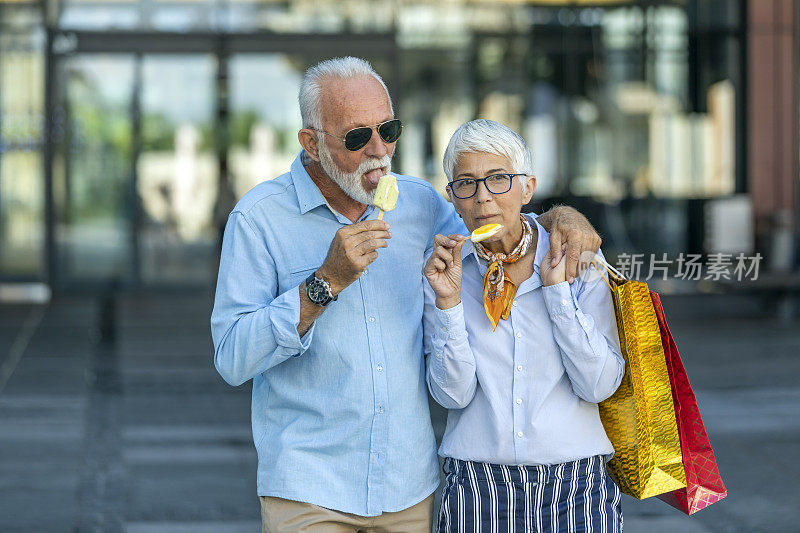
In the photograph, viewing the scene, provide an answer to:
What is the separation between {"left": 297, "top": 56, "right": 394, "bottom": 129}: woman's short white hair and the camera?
2.82 m

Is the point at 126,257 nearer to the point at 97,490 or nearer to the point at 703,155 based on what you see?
the point at 703,155

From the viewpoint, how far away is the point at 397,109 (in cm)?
1617

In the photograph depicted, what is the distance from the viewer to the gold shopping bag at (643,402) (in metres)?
2.80

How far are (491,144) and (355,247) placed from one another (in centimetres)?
52

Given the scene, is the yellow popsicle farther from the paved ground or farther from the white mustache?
the paved ground

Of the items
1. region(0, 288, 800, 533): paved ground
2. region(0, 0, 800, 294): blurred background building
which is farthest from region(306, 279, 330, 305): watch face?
region(0, 0, 800, 294): blurred background building

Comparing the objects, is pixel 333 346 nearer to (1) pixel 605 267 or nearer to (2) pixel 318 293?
(2) pixel 318 293

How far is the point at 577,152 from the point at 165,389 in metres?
10.1

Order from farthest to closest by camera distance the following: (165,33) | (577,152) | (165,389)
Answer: (577,152), (165,33), (165,389)

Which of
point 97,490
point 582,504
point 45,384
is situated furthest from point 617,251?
point 582,504

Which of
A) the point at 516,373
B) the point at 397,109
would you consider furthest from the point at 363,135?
the point at 397,109

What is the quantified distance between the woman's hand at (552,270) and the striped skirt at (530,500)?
0.51m

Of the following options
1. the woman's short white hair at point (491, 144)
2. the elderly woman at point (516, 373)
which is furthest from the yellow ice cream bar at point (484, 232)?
the woman's short white hair at point (491, 144)

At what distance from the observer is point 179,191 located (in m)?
17.0
